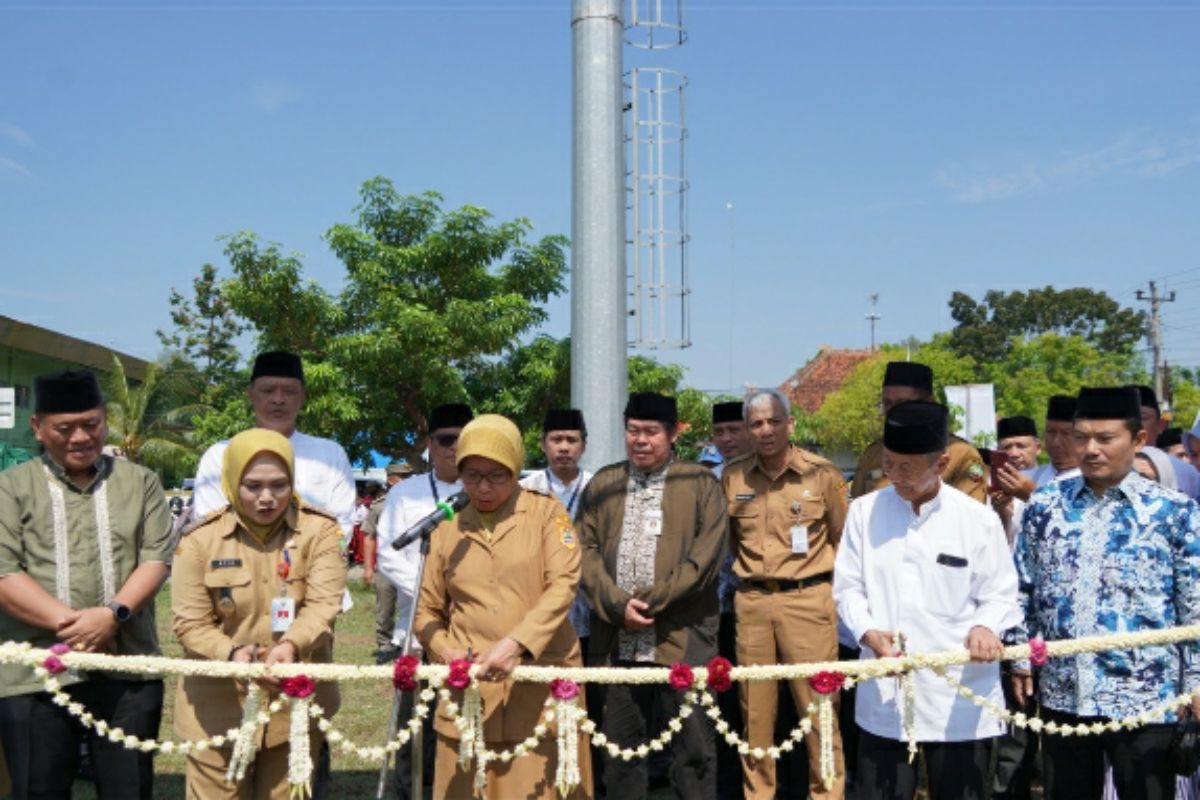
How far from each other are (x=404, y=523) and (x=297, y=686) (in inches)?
75.6

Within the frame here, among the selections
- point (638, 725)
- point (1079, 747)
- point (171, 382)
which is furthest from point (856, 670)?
point (171, 382)

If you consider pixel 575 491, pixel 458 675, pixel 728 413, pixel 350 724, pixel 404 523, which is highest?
pixel 728 413

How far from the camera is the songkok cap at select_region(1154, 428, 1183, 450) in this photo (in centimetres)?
898

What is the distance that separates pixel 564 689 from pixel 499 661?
278 millimetres

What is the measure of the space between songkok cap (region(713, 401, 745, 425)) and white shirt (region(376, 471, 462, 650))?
2506mm

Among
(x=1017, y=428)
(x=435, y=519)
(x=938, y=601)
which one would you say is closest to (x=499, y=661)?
(x=435, y=519)

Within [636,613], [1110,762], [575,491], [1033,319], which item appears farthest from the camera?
[1033,319]

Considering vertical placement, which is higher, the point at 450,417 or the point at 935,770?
the point at 450,417

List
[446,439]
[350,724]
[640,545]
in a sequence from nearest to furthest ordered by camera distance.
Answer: [640,545] → [446,439] → [350,724]

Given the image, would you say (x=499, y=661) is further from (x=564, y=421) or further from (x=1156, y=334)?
(x=1156, y=334)

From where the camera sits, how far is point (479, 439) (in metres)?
3.98

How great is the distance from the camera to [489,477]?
13.4 ft

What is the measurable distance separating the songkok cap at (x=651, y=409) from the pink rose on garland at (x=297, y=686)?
7.32ft

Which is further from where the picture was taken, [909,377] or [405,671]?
[909,377]
